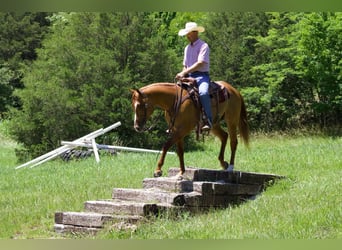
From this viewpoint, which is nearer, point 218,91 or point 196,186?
point 196,186

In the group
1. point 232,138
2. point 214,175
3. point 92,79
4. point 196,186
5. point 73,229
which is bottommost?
point 73,229

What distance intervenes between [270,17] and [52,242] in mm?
32685

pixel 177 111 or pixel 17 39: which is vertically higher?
pixel 17 39

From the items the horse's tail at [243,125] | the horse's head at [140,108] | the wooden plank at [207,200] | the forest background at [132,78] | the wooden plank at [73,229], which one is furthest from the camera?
the forest background at [132,78]

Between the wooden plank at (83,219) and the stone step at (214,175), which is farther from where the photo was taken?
the stone step at (214,175)

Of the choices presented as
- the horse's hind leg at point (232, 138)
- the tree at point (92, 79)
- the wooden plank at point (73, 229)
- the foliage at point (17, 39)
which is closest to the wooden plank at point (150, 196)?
the wooden plank at point (73, 229)

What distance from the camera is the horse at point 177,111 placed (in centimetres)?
798

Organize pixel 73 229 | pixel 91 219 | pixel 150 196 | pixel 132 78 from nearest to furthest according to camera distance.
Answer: pixel 91 219 < pixel 73 229 < pixel 150 196 < pixel 132 78

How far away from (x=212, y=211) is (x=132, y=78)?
57.0 ft

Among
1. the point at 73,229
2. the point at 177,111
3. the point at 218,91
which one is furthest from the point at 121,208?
the point at 218,91

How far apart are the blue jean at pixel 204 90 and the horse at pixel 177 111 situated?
6.7 inches

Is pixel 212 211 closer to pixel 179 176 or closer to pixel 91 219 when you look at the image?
pixel 179 176

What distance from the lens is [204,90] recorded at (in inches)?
335

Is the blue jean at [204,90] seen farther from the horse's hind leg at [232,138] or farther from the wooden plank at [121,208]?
the wooden plank at [121,208]
